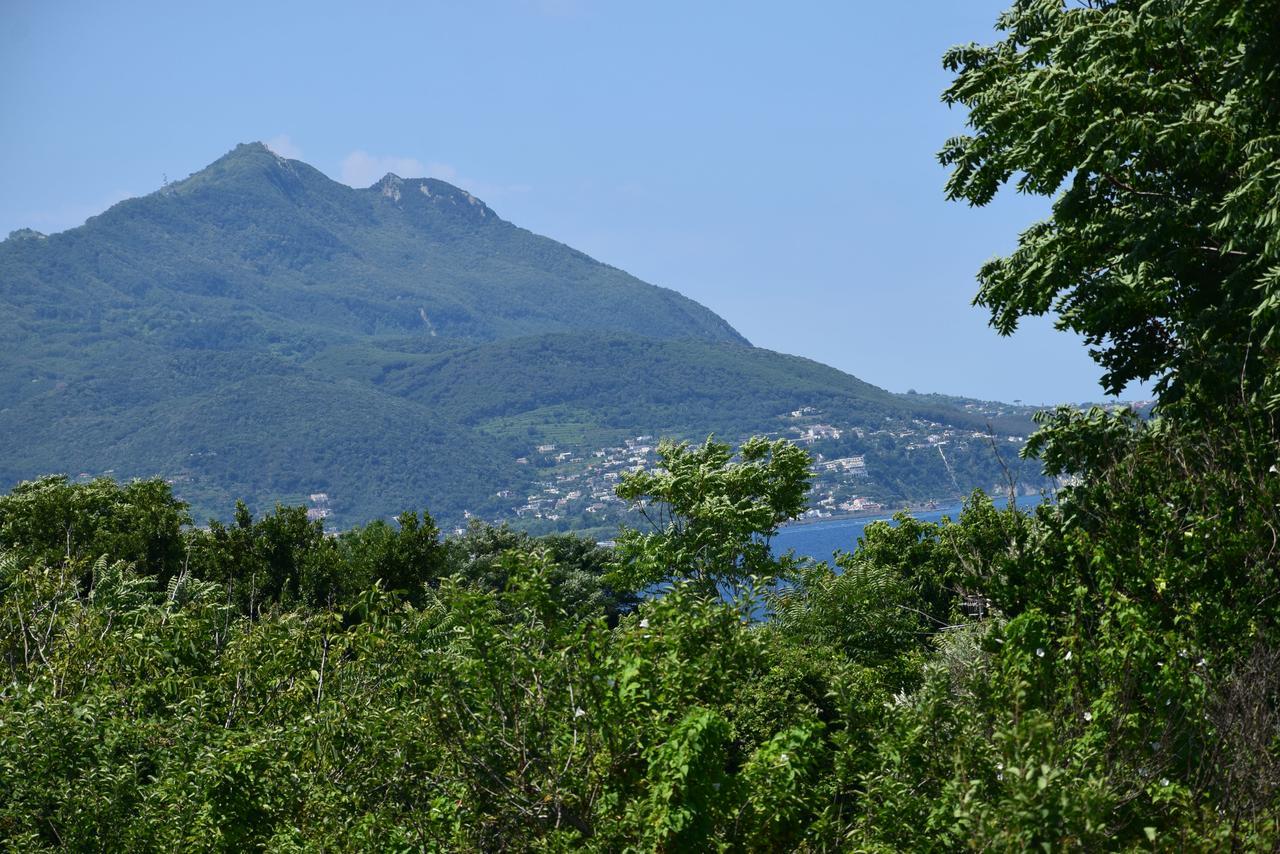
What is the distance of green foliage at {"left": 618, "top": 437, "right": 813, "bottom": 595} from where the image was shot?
32.3 meters

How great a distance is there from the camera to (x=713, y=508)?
1298 inches

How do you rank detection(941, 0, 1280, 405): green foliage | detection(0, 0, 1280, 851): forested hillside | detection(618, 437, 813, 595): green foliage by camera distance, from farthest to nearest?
detection(618, 437, 813, 595): green foliage
detection(941, 0, 1280, 405): green foliage
detection(0, 0, 1280, 851): forested hillside

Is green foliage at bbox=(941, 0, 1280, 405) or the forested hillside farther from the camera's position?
green foliage at bbox=(941, 0, 1280, 405)

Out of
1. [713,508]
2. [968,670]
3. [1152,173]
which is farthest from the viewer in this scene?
[713,508]

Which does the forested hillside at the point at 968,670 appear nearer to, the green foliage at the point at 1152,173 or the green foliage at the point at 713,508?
the green foliage at the point at 1152,173

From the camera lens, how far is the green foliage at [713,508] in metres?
32.3

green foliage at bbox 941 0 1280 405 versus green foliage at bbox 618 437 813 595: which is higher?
green foliage at bbox 941 0 1280 405

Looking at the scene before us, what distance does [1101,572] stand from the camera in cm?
1039

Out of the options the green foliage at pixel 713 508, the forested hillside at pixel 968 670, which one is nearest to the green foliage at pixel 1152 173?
the forested hillside at pixel 968 670

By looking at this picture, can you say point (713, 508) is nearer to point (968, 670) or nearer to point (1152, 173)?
point (1152, 173)

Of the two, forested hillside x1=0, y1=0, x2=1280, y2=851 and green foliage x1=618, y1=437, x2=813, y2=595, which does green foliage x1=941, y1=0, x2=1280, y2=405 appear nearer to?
forested hillside x1=0, y1=0, x2=1280, y2=851

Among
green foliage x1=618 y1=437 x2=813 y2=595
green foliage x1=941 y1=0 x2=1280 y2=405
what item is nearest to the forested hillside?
green foliage x1=941 y1=0 x2=1280 y2=405

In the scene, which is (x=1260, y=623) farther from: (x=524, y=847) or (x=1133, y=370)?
(x=1133, y=370)

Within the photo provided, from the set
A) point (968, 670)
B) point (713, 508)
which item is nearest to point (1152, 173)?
point (968, 670)
